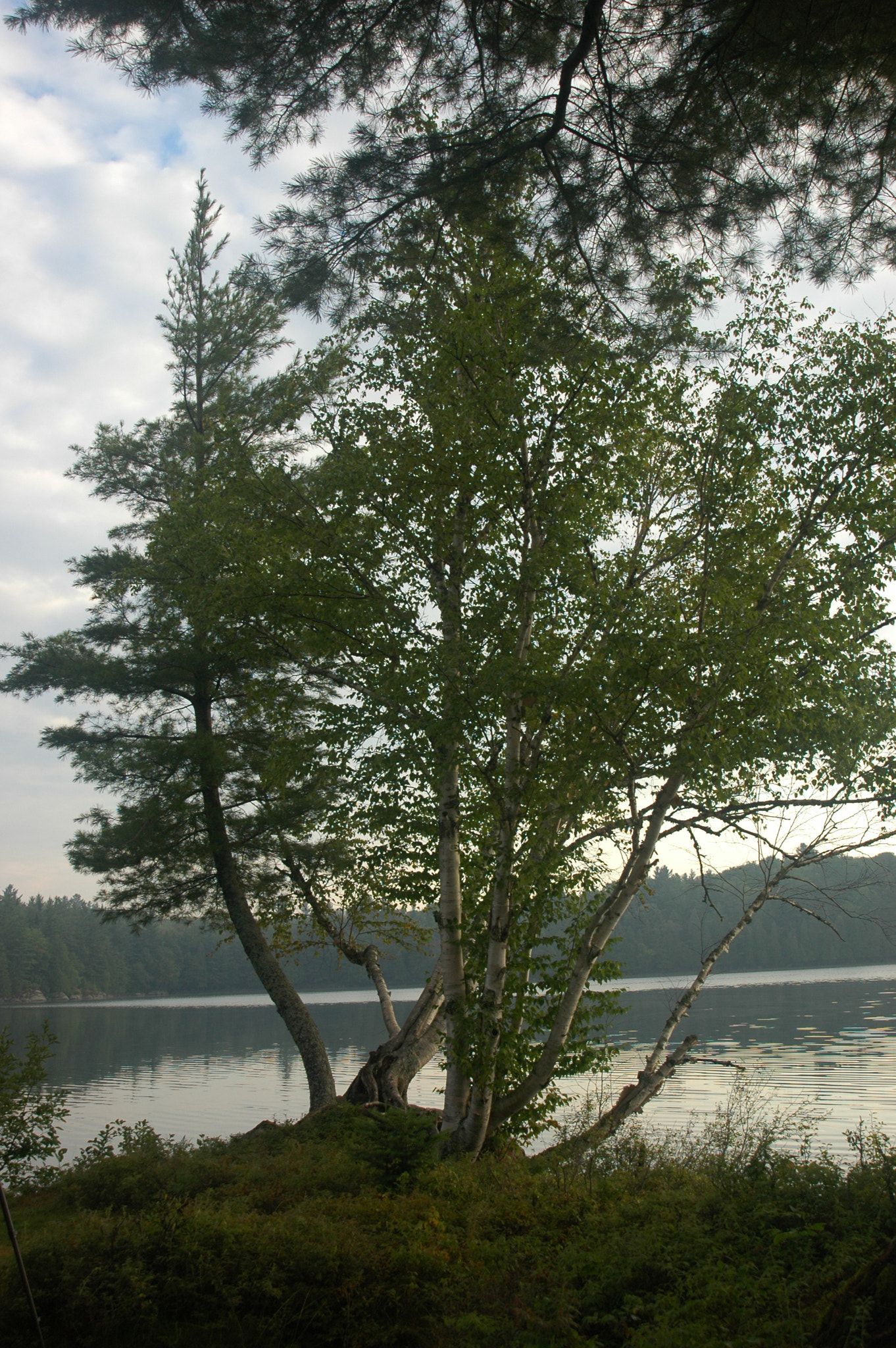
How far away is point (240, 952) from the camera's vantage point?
6656 cm

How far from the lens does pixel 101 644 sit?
45.4 feet

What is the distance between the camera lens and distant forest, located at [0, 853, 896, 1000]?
2249 inches

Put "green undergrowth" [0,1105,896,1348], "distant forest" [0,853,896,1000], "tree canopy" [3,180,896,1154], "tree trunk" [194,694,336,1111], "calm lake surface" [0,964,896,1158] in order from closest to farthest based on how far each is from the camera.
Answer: "green undergrowth" [0,1105,896,1348]
"tree canopy" [3,180,896,1154]
"tree trunk" [194,694,336,1111]
"calm lake surface" [0,964,896,1158]
"distant forest" [0,853,896,1000]

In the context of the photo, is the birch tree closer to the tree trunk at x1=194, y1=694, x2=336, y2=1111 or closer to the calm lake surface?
the calm lake surface

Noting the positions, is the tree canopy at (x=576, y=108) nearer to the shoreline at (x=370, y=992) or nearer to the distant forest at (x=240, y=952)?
the distant forest at (x=240, y=952)

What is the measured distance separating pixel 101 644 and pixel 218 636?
4091mm

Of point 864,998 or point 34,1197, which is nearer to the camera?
point 34,1197

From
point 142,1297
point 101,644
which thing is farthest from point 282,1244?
point 101,644

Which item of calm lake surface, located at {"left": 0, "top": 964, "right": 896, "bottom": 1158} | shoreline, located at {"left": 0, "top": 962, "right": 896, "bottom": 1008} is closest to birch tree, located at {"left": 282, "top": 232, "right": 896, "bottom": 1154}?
calm lake surface, located at {"left": 0, "top": 964, "right": 896, "bottom": 1158}

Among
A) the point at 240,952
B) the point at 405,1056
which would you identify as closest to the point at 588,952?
the point at 405,1056

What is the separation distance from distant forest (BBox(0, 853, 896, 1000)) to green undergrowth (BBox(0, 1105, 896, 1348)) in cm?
2786

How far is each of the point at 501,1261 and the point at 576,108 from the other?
7.21 m

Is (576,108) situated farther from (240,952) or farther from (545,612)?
(240,952)

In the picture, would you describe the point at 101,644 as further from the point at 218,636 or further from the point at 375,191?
the point at 375,191
